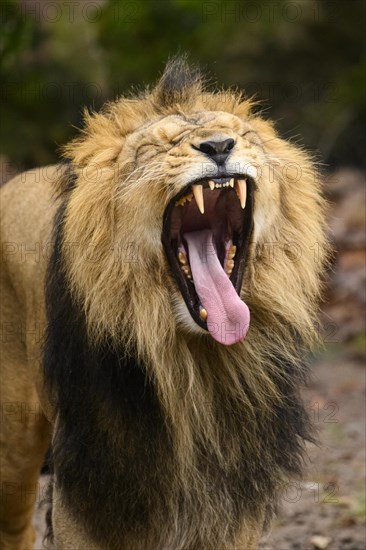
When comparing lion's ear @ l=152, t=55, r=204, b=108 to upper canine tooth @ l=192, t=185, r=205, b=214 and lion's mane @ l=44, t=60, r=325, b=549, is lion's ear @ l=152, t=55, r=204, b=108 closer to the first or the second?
lion's mane @ l=44, t=60, r=325, b=549

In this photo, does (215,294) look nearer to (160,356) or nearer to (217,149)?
(160,356)

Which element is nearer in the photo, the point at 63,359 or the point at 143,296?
the point at 143,296

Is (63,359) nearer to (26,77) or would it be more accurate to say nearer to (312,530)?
(312,530)

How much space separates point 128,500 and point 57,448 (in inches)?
13.1

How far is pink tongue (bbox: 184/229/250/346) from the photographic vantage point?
363cm

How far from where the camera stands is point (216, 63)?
12.4m

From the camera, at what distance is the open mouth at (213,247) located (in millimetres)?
3625

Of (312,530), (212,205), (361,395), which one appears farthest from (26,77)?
(212,205)

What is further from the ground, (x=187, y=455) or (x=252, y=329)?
(x=252, y=329)

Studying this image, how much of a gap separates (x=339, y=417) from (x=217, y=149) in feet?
14.3

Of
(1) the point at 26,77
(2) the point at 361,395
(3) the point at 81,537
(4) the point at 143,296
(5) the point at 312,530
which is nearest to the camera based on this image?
(4) the point at 143,296

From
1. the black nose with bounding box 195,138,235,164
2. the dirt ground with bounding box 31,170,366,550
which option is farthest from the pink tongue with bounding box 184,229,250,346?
the dirt ground with bounding box 31,170,366,550

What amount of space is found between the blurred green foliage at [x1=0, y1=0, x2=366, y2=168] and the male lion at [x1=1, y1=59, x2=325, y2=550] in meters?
7.70

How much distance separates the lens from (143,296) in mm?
3641
